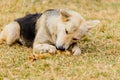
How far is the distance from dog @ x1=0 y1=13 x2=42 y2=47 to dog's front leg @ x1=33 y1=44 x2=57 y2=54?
0.68 meters

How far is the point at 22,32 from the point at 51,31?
3.55 feet

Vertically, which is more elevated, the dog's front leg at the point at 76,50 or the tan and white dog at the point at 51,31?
the tan and white dog at the point at 51,31

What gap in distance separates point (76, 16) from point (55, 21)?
0.42m

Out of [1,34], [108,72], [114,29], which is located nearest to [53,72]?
[108,72]

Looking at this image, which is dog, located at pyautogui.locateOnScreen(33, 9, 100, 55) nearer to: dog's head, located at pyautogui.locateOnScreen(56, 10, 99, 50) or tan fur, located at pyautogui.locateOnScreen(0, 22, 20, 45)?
dog's head, located at pyautogui.locateOnScreen(56, 10, 99, 50)

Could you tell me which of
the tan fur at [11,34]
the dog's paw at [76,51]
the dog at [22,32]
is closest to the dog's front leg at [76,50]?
the dog's paw at [76,51]

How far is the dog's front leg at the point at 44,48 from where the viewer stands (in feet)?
28.4

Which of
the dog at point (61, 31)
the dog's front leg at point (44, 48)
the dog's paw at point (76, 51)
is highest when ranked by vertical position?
the dog at point (61, 31)

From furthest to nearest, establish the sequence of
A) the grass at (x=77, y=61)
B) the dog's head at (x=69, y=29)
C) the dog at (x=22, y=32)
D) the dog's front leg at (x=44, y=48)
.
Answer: the dog at (x=22, y=32), the dog's front leg at (x=44, y=48), the dog's head at (x=69, y=29), the grass at (x=77, y=61)

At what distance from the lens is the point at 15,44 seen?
993 centimetres

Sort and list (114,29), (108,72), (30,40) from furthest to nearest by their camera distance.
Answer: (114,29) → (30,40) → (108,72)

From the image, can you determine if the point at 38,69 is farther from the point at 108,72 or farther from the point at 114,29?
the point at 114,29

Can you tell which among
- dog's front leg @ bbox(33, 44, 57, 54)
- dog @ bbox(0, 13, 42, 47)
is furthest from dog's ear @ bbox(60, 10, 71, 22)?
dog @ bbox(0, 13, 42, 47)

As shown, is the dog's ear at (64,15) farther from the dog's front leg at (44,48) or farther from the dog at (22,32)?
the dog at (22,32)
